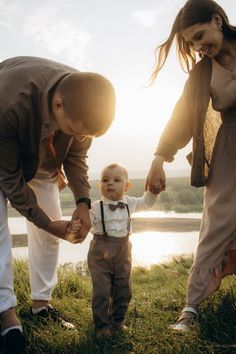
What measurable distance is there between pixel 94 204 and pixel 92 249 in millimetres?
341

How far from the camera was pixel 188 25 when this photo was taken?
3414 mm

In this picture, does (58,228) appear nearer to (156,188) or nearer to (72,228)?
(72,228)

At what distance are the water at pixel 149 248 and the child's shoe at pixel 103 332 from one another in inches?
172

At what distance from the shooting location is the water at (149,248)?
9164 mm

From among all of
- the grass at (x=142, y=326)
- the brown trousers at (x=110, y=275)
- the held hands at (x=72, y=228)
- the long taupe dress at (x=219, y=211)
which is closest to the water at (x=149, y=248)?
the grass at (x=142, y=326)

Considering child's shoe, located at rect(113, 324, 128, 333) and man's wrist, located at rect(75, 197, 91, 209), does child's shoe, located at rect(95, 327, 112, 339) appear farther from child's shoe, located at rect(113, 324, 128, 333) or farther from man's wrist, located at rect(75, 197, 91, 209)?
man's wrist, located at rect(75, 197, 91, 209)

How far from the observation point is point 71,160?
3615 mm

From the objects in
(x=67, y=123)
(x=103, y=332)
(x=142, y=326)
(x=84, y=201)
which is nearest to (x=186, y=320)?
(x=142, y=326)

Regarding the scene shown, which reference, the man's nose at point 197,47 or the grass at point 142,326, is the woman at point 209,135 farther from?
the grass at point 142,326

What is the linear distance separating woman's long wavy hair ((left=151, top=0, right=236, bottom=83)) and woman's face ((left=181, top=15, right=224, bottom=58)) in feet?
0.12

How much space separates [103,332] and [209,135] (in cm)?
164

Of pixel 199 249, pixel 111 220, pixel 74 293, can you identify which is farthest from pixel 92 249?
pixel 74 293

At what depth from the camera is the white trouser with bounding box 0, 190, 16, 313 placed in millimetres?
2961

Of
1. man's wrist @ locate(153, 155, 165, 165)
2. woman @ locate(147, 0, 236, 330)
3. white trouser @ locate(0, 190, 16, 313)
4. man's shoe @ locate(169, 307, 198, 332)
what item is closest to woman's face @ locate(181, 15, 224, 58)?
woman @ locate(147, 0, 236, 330)
